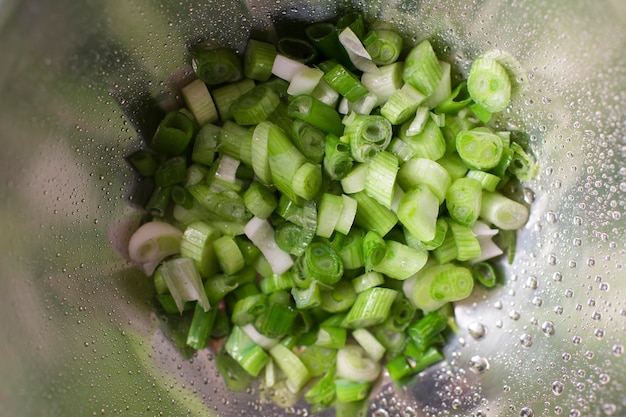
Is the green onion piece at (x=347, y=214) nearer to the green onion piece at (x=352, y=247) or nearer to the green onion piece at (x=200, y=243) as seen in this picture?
the green onion piece at (x=352, y=247)

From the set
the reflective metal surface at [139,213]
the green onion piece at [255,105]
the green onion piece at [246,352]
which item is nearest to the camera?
the reflective metal surface at [139,213]

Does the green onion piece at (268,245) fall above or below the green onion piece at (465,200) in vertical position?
below

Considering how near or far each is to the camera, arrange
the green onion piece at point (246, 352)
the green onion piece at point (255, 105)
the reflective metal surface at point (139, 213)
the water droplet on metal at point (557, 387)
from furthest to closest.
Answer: the green onion piece at point (246, 352) → the green onion piece at point (255, 105) → the water droplet on metal at point (557, 387) → the reflective metal surface at point (139, 213)

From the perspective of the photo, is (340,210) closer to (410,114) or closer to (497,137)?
(410,114)

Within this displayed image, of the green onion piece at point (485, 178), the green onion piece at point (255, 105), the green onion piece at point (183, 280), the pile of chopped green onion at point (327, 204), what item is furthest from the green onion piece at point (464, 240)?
the green onion piece at point (183, 280)

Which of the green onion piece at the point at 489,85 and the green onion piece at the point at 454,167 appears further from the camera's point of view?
the green onion piece at the point at 454,167

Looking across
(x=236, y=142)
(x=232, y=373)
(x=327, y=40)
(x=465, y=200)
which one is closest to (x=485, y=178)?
(x=465, y=200)

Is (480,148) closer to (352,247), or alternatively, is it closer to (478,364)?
(352,247)
